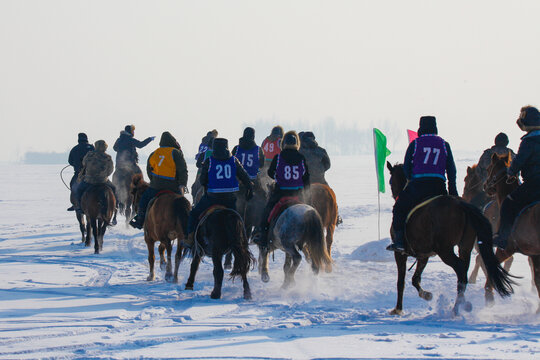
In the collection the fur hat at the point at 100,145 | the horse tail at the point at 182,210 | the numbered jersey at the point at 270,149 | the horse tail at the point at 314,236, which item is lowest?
the horse tail at the point at 314,236

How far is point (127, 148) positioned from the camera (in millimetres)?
19609

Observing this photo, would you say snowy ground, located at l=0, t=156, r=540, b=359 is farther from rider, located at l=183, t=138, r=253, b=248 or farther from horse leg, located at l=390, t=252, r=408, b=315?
rider, located at l=183, t=138, r=253, b=248

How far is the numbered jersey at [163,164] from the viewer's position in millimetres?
11281

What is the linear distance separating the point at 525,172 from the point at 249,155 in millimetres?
5544

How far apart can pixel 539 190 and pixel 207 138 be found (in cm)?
879

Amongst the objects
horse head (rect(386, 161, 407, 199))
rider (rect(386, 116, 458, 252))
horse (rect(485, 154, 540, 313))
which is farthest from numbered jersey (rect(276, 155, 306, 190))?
horse (rect(485, 154, 540, 313))

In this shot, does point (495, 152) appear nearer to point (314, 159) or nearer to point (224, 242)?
point (314, 159)

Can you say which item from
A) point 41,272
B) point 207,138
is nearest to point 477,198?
point 207,138

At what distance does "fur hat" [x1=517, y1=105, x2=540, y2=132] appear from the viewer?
8.36 metres

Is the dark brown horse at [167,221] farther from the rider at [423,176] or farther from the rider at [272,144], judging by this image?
the rider at [423,176]

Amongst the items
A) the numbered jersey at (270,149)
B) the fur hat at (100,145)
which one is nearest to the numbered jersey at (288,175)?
the numbered jersey at (270,149)

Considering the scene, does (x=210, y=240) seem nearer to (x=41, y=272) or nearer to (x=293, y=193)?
(x=293, y=193)

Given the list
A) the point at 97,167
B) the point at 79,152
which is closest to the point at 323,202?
the point at 97,167

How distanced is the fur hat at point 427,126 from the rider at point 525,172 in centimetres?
108
